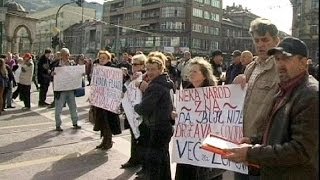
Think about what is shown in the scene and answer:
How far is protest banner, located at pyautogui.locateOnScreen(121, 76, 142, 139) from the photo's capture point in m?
6.29

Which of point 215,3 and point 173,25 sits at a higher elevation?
point 215,3

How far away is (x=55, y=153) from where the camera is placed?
7.69 metres

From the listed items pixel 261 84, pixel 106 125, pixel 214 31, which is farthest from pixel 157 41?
pixel 261 84

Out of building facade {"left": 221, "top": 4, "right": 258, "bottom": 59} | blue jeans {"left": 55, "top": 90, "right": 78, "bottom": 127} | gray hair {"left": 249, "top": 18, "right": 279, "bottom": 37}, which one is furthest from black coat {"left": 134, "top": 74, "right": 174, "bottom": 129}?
building facade {"left": 221, "top": 4, "right": 258, "bottom": 59}

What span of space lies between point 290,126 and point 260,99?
2.93 feet

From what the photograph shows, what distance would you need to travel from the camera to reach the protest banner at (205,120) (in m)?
4.36

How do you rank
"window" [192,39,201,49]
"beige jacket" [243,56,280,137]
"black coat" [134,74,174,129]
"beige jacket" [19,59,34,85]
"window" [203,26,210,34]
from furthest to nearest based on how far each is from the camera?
"window" [203,26,210,34]
"window" [192,39,201,49]
"beige jacket" [19,59,34,85]
"black coat" [134,74,174,129]
"beige jacket" [243,56,280,137]

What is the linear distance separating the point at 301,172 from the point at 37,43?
141m

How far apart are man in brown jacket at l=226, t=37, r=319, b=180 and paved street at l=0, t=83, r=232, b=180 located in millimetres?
3825

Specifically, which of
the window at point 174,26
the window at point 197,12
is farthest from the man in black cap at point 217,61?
the window at point 197,12

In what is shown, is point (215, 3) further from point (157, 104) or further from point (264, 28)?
point (264, 28)

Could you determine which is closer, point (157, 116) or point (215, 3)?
point (157, 116)

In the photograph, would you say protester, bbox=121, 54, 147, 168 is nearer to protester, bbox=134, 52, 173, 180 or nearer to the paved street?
the paved street

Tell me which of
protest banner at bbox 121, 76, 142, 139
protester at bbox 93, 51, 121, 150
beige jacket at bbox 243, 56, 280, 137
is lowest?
protester at bbox 93, 51, 121, 150
